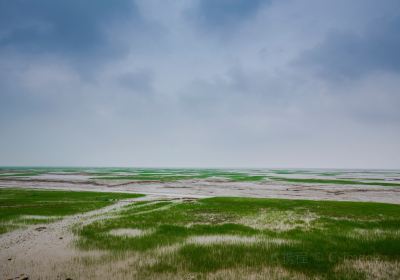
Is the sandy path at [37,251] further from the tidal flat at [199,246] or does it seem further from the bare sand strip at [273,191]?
the bare sand strip at [273,191]

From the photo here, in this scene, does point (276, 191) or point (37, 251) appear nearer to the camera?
point (37, 251)

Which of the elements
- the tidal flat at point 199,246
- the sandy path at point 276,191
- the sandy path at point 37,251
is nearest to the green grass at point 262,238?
the tidal flat at point 199,246

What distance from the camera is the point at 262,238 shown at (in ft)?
48.8

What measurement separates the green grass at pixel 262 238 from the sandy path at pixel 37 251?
1148 mm

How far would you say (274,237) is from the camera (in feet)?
49.3

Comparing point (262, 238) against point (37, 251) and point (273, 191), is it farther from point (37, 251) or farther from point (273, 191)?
point (273, 191)

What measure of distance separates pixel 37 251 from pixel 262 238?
12.3 metres

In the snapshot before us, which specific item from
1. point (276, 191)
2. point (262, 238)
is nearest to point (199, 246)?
point (262, 238)

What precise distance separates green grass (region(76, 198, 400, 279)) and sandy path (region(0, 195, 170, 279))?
115 cm

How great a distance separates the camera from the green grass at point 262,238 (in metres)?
10.8

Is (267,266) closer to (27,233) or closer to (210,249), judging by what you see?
(210,249)

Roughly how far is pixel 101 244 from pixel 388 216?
23.7 meters

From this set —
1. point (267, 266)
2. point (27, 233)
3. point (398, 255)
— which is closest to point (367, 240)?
point (398, 255)

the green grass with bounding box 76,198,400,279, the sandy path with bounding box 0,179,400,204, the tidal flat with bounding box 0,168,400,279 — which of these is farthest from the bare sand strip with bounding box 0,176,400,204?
the tidal flat with bounding box 0,168,400,279
